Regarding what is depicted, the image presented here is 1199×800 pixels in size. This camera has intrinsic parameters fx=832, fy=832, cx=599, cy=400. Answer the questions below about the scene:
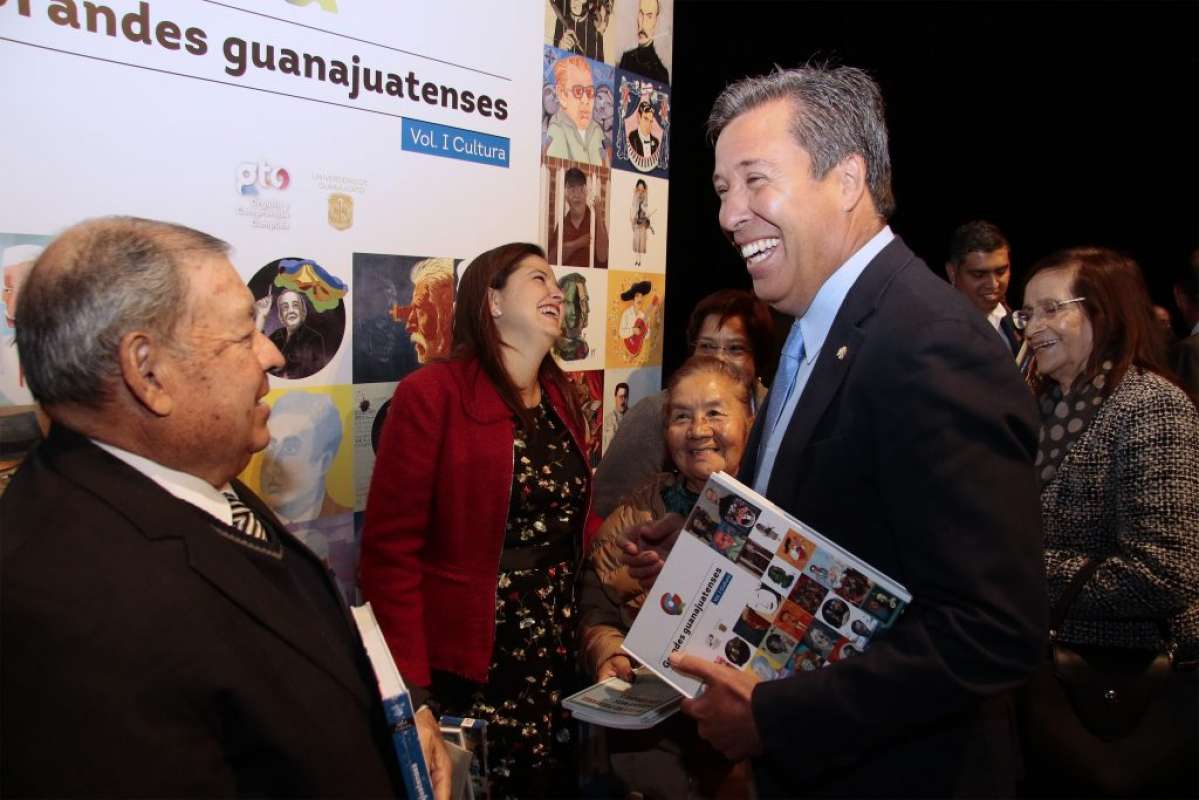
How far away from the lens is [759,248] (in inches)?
61.2

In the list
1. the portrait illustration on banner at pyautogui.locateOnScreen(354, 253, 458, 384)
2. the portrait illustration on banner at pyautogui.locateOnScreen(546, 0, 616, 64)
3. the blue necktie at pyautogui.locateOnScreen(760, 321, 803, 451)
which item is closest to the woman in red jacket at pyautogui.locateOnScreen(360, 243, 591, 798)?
the portrait illustration on banner at pyautogui.locateOnScreen(354, 253, 458, 384)

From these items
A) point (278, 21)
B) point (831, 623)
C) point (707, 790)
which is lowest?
point (707, 790)

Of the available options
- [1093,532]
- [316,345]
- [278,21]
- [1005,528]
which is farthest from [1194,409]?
[278,21]

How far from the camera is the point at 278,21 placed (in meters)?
2.24

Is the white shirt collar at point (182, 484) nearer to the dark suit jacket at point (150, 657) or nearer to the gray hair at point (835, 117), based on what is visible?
the dark suit jacket at point (150, 657)

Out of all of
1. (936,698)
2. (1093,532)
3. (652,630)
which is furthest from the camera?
(1093,532)

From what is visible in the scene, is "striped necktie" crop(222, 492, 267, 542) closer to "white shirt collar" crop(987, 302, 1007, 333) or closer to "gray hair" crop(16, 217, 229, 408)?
"gray hair" crop(16, 217, 229, 408)

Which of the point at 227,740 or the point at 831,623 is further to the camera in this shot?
the point at 831,623

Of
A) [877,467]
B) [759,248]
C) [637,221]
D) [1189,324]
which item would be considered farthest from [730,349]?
[1189,324]

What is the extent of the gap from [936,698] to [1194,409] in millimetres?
1702

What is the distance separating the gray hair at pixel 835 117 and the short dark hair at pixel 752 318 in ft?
5.91

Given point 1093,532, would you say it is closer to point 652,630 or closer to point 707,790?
point 707,790

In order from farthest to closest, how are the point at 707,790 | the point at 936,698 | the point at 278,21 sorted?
1. the point at 278,21
2. the point at 707,790
3. the point at 936,698

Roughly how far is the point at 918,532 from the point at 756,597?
1.02ft
